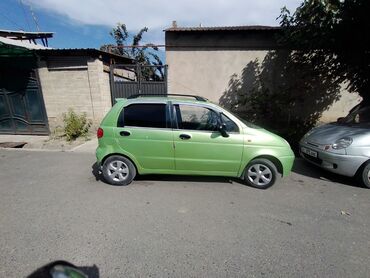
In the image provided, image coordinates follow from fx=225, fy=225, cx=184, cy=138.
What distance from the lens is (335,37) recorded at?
6238mm

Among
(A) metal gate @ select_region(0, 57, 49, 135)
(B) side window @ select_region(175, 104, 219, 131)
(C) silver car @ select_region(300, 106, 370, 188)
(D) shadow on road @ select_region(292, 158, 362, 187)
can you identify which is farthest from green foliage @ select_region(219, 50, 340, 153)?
(A) metal gate @ select_region(0, 57, 49, 135)

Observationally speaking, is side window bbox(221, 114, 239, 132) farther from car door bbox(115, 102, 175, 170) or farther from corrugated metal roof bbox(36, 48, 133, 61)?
corrugated metal roof bbox(36, 48, 133, 61)

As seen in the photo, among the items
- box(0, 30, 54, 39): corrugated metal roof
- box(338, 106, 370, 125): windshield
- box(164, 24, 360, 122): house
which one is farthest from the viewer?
box(0, 30, 54, 39): corrugated metal roof

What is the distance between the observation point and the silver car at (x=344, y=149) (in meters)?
4.24

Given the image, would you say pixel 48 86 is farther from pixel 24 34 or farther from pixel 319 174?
pixel 24 34

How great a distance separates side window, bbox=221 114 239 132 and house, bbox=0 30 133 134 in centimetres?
594

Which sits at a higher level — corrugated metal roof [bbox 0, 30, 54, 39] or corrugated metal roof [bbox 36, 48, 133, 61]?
corrugated metal roof [bbox 0, 30, 54, 39]

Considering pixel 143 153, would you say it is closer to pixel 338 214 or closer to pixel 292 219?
pixel 292 219

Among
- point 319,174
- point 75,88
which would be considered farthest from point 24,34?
point 319,174

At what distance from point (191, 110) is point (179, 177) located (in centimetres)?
146

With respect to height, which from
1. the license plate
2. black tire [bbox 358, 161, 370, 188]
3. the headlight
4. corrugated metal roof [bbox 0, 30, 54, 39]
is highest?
corrugated metal roof [bbox 0, 30, 54, 39]

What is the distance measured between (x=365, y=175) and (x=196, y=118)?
3412 millimetres

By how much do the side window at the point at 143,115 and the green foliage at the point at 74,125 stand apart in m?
4.65

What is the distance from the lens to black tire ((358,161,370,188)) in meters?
4.26
